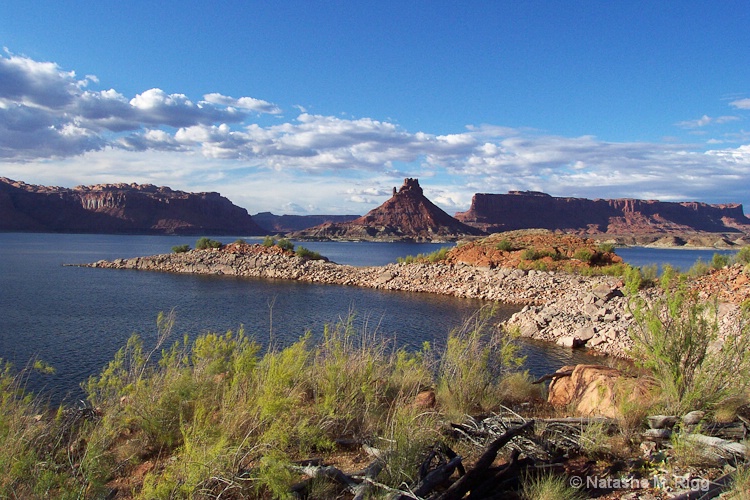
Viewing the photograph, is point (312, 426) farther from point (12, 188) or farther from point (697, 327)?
point (12, 188)

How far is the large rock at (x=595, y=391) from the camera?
6.12m

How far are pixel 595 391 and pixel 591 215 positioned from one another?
18327 centimetres

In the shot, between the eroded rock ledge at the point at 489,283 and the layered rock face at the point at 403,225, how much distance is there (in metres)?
84.1

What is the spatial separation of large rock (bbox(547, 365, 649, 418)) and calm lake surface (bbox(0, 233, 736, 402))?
281 centimetres

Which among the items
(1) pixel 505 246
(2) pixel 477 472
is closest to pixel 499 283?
(1) pixel 505 246

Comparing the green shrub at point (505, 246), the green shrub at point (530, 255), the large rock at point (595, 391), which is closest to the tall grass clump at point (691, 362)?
the large rock at point (595, 391)

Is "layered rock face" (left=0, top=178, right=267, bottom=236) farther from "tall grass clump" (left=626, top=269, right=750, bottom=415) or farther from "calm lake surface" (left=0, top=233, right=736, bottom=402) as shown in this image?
"tall grass clump" (left=626, top=269, right=750, bottom=415)

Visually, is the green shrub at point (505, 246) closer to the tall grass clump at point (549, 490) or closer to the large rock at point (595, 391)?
the large rock at point (595, 391)

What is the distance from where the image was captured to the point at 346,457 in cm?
515

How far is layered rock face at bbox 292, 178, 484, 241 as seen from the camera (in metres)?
134

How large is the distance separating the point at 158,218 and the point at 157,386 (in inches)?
6142

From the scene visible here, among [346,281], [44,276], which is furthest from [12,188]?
[346,281]

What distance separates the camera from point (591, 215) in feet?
A: 574

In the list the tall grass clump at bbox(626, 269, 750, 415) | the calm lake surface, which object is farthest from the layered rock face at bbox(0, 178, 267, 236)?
the tall grass clump at bbox(626, 269, 750, 415)
